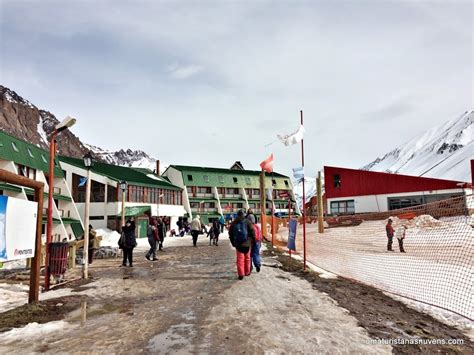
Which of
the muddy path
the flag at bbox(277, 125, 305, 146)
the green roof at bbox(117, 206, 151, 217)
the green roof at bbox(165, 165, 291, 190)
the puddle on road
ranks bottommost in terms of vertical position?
the muddy path

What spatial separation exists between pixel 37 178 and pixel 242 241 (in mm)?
21116

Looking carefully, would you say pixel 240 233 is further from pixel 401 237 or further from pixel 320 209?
pixel 320 209

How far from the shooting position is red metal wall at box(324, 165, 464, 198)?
129 ft


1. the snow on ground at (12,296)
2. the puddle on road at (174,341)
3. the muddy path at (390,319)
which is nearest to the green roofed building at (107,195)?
the snow on ground at (12,296)

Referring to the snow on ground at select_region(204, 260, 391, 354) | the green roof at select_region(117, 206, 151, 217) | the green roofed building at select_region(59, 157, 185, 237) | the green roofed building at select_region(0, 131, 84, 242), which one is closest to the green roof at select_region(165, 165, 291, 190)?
the green roofed building at select_region(59, 157, 185, 237)

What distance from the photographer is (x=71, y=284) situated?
949 centimetres

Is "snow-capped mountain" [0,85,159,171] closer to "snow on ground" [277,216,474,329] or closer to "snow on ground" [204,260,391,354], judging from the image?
"snow on ground" [277,216,474,329]

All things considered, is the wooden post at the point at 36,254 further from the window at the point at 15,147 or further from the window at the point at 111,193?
the window at the point at 111,193

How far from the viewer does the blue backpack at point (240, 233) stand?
9695 mm

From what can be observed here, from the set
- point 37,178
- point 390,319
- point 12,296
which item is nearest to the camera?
point 390,319

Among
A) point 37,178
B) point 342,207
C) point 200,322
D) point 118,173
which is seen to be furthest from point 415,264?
point 118,173

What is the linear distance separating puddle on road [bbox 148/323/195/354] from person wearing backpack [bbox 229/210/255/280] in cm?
409

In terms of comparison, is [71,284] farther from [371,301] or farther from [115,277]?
[371,301]

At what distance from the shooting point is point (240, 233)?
9750 mm
